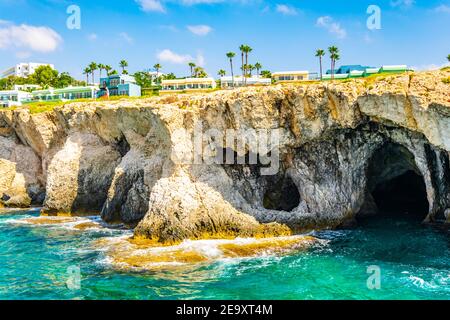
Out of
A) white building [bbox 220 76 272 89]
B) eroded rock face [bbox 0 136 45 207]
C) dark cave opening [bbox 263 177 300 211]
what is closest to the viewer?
dark cave opening [bbox 263 177 300 211]

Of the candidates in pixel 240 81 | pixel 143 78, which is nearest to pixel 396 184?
pixel 240 81

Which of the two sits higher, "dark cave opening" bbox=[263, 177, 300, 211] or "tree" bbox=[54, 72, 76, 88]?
"tree" bbox=[54, 72, 76, 88]

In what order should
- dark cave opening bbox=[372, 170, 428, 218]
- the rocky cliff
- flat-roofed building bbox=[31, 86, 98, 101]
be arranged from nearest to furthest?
the rocky cliff
dark cave opening bbox=[372, 170, 428, 218]
flat-roofed building bbox=[31, 86, 98, 101]

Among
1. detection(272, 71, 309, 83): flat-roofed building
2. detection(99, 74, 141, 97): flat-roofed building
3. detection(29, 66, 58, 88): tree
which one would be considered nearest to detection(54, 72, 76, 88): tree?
detection(29, 66, 58, 88): tree

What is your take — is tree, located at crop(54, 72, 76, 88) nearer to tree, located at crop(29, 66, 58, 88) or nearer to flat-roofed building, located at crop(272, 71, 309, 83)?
tree, located at crop(29, 66, 58, 88)

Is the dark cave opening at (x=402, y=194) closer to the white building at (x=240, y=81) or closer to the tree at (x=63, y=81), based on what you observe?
the white building at (x=240, y=81)

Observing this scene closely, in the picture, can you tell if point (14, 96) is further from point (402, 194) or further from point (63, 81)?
point (402, 194)

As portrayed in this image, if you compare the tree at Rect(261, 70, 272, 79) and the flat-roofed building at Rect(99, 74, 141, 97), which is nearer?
the flat-roofed building at Rect(99, 74, 141, 97)
